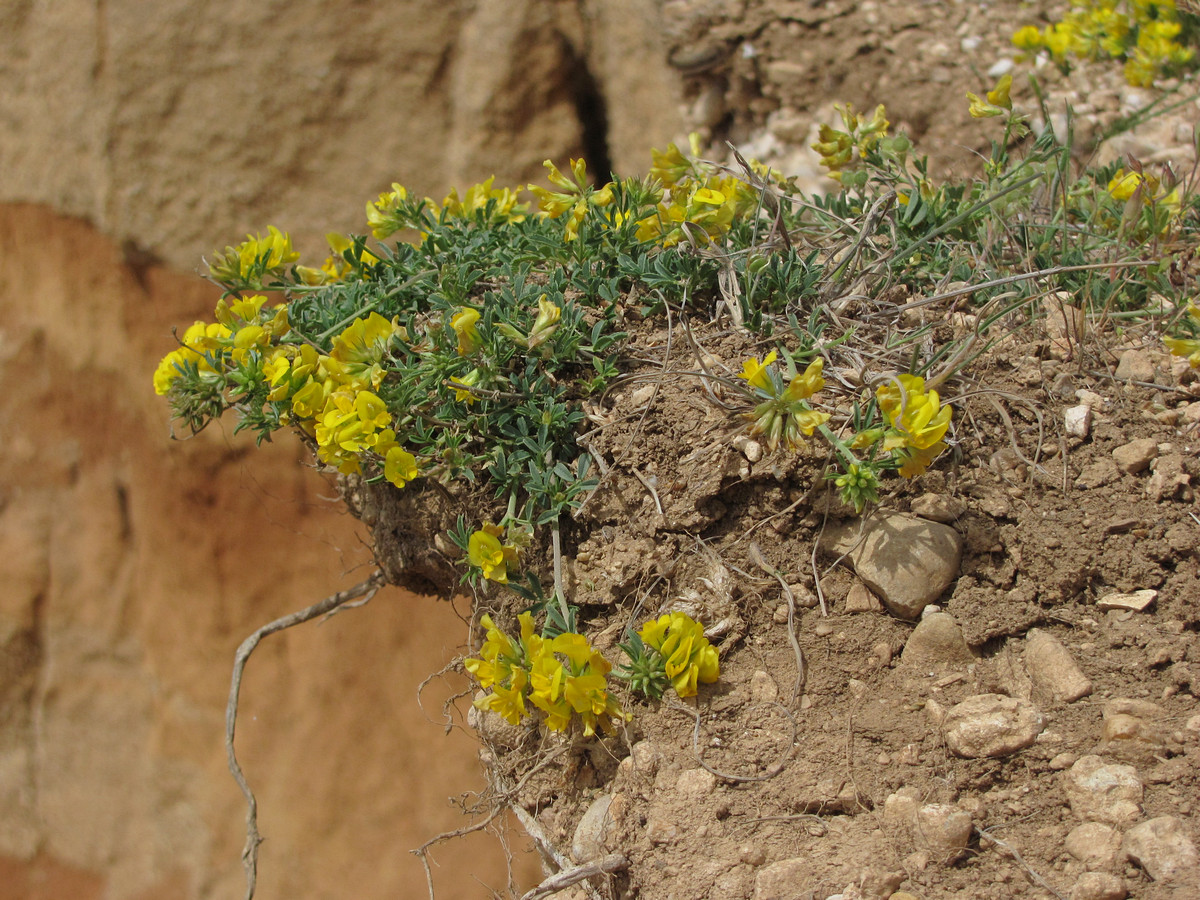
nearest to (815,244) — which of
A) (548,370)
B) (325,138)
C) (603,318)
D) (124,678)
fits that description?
(603,318)

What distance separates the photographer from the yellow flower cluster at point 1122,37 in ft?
8.52

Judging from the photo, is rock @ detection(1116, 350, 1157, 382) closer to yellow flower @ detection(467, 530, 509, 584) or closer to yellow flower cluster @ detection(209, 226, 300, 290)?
yellow flower @ detection(467, 530, 509, 584)

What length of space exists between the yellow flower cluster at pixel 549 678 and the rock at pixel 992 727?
49 cm

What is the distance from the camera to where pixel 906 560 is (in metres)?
1.39

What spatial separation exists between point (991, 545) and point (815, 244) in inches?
29.2

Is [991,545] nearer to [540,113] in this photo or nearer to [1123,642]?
[1123,642]

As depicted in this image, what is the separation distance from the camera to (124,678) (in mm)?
4129

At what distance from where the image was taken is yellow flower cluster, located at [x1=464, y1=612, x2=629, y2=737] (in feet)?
4.41

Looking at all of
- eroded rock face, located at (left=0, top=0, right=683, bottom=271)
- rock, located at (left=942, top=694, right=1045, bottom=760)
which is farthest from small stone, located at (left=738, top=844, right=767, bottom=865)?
eroded rock face, located at (left=0, top=0, right=683, bottom=271)

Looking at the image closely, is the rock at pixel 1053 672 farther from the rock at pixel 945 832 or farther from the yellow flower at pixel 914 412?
the yellow flower at pixel 914 412

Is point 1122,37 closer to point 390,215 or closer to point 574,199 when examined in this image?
point 574,199

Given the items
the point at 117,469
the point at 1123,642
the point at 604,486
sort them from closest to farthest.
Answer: the point at 1123,642, the point at 604,486, the point at 117,469

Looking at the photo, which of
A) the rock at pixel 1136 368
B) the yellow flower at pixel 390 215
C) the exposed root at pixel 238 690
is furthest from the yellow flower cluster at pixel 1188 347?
the exposed root at pixel 238 690

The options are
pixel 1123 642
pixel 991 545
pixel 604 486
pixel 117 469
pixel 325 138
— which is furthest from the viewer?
pixel 117 469
